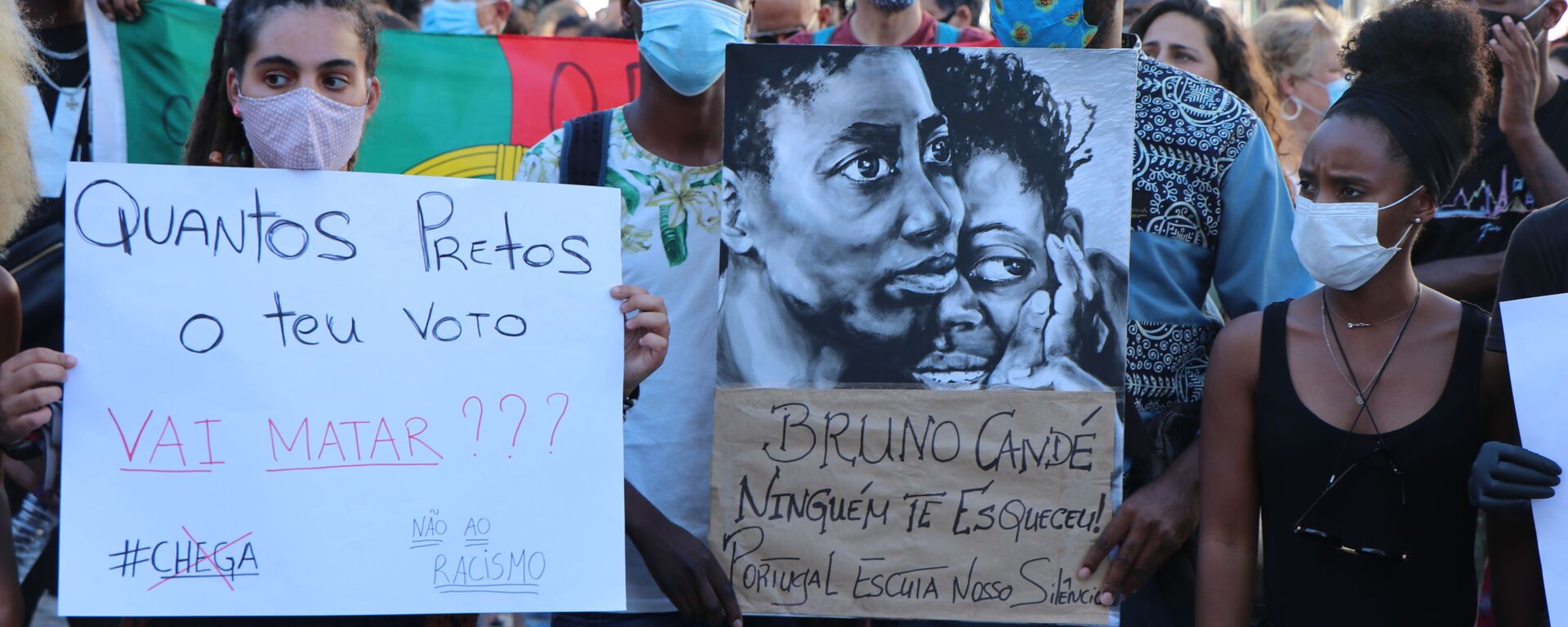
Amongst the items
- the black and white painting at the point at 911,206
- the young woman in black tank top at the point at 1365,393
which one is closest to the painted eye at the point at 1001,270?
the black and white painting at the point at 911,206

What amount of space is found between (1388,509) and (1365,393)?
22 cm

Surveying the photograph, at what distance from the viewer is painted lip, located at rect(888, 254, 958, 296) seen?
2.80m

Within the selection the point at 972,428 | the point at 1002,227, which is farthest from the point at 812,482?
the point at 1002,227

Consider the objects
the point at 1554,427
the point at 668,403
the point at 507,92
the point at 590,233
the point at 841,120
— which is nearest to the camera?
the point at 1554,427

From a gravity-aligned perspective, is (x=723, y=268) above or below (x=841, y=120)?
below

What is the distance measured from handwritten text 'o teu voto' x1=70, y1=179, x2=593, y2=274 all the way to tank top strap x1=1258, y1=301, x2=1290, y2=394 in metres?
1.31

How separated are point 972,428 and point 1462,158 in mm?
1103

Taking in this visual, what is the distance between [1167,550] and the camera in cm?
277

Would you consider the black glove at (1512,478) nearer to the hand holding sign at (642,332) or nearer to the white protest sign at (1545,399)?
the white protest sign at (1545,399)

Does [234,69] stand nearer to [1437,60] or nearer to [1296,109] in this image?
[1437,60]

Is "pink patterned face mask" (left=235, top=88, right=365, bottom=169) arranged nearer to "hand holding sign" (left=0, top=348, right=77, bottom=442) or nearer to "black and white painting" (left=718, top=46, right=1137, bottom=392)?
"hand holding sign" (left=0, top=348, right=77, bottom=442)

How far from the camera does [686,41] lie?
3.03 meters

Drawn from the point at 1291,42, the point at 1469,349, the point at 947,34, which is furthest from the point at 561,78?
the point at 1469,349

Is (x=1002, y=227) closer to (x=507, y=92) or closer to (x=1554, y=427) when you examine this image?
(x=1554, y=427)
